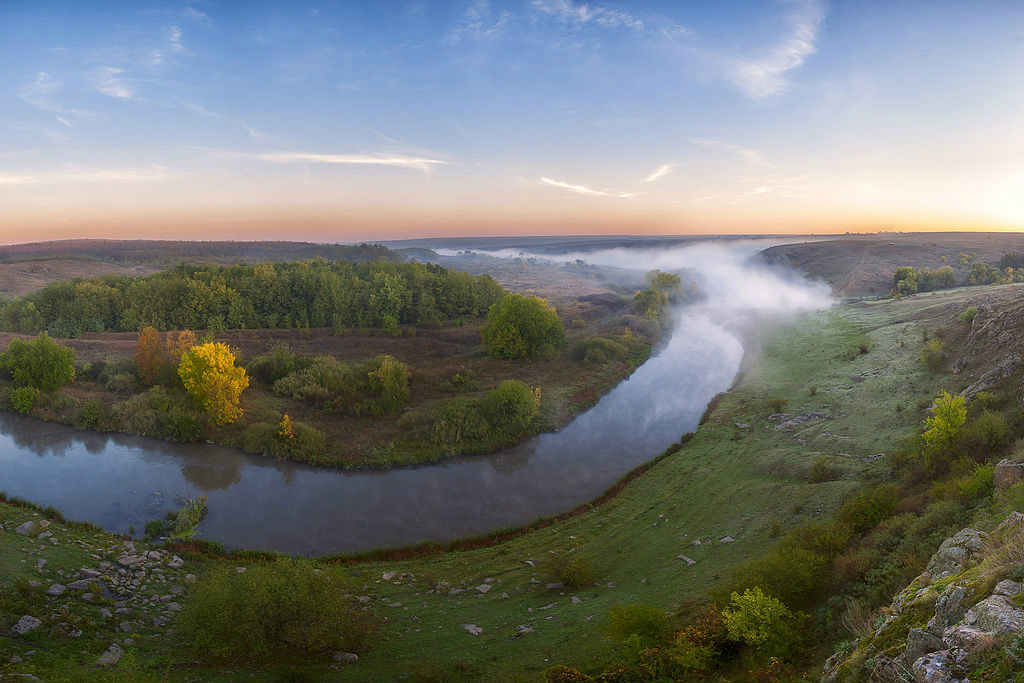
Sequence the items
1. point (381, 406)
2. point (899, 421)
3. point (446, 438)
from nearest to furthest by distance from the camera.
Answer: point (899, 421) < point (446, 438) < point (381, 406)

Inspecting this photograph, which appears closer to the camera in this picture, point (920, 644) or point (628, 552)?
point (920, 644)

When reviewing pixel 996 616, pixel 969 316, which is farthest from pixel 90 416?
pixel 969 316

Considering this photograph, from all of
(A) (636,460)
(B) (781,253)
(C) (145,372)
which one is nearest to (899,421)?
(A) (636,460)

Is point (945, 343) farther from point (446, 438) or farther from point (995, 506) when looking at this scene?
point (446, 438)

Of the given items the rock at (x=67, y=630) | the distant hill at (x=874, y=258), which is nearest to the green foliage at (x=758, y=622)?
the rock at (x=67, y=630)

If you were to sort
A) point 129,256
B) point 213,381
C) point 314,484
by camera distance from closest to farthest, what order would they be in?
point 314,484
point 213,381
point 129,256

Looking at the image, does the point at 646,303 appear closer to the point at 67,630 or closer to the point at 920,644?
the point at 920,644

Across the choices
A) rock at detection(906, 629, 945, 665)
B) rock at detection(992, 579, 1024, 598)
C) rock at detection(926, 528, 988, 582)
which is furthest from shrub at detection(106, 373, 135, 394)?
rock at detection(992, 579, 1024, 598)
